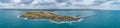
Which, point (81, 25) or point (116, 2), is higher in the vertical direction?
point (116, 2)

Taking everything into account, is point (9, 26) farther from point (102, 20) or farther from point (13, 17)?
point (102, 20)

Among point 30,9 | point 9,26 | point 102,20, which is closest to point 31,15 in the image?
point 30,9

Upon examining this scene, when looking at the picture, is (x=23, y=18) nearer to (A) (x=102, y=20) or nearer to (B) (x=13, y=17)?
(B) (x=13, y=17)

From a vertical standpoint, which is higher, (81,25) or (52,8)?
(52,8)

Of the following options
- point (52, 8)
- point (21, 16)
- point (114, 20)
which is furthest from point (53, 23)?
point (114, 20)

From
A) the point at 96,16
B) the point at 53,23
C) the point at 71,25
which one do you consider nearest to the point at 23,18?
the point at 53,23
